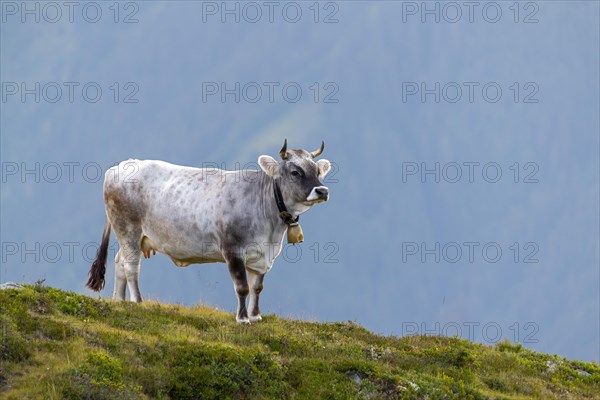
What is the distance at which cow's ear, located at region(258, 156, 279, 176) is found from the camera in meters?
20.7

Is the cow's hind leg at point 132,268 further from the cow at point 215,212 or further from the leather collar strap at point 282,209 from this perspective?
the leather collar strap at point 282,209

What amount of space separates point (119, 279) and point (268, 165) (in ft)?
14.8

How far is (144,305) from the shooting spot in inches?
795

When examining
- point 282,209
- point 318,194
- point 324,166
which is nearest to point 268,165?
point 282,209

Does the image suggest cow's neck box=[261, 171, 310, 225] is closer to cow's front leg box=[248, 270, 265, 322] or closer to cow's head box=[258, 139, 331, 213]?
cow's head box=[258, 139, 331, 213]

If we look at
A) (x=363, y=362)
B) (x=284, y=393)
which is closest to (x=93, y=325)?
(x=284, y=393)

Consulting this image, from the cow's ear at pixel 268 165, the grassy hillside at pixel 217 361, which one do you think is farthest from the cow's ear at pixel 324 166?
the grassy hillside at pixel 217 361

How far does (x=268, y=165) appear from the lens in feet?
68.0

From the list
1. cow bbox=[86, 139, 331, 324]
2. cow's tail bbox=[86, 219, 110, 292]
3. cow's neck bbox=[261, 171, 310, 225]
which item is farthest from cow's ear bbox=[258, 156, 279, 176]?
cow's tail bbox=[86, 219, 110, 292]

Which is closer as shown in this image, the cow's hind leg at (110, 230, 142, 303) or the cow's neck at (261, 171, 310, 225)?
the cow's neck at (261, 171, 310, 225)

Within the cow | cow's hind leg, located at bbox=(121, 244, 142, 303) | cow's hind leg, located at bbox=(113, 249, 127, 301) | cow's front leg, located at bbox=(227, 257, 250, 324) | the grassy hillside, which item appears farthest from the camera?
cow's hind leg, located at bbox=(113, 249, 127, 301)

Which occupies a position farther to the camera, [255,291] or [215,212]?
[255,291]

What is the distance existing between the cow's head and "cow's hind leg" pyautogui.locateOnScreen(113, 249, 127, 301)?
13.6ft

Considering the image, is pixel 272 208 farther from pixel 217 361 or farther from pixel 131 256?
pixel 217 361
